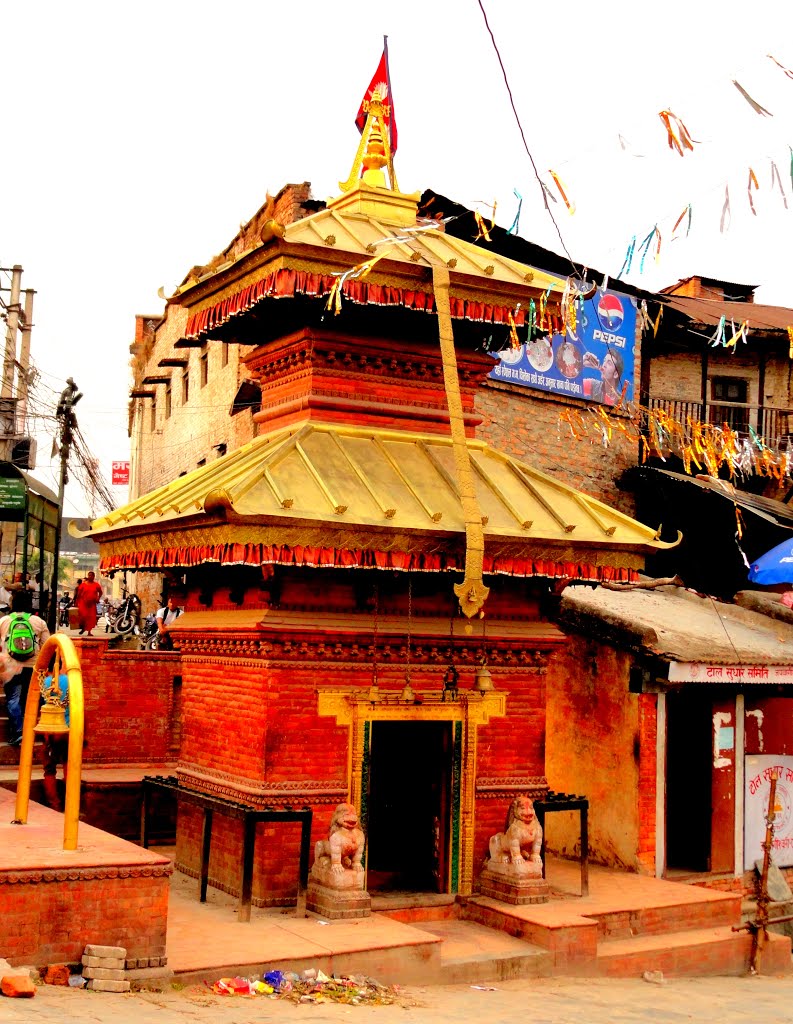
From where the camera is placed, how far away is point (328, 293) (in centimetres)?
1020

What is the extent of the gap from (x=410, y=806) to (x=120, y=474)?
1258 inches

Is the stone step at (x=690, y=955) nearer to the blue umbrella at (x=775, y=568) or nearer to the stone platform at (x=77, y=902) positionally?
the stone platform at (x=77, y=902)

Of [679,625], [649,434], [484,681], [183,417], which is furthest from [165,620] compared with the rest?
[484,681]

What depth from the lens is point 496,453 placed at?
11711 millimetres

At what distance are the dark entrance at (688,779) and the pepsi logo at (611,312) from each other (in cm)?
991

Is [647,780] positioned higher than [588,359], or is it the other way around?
[588,359]

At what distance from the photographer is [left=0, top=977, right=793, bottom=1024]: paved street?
6602mm

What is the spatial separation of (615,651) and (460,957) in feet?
18.2

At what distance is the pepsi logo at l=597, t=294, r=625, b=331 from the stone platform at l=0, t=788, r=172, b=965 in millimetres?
17267

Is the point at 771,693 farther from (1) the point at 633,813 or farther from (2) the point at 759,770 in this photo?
(1) the point at 633,813

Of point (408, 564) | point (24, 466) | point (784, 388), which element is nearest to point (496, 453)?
point (408, 564)

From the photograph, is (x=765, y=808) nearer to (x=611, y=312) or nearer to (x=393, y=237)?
(x=393, y=237)

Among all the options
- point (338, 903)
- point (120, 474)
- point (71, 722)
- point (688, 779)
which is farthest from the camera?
point (120, 474)

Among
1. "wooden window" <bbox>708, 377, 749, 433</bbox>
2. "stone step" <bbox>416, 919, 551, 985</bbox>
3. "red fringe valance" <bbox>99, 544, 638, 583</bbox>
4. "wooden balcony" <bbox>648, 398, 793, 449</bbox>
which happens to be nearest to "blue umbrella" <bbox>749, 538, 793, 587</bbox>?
"red fringe valance" <bbox>99, 544, 638, 583</bbox>
